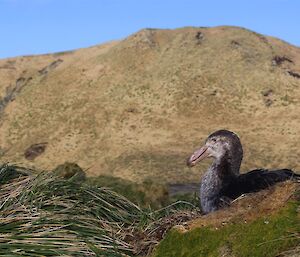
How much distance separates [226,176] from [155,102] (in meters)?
72.3

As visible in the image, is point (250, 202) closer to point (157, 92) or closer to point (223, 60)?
point (157, 92)

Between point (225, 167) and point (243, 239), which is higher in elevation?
point (225, 167)

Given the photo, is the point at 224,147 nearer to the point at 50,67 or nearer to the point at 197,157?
the point at 197,157

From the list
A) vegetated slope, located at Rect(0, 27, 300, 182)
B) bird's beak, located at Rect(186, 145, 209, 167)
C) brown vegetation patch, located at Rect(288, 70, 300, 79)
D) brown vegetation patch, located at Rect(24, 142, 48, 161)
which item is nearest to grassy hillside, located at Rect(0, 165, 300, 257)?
bird's beak, located at Rect(186, 145, 209, 167)

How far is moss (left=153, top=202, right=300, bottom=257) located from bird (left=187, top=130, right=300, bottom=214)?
110 centimetres

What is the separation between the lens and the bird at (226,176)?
679cm

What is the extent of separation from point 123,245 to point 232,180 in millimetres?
1786

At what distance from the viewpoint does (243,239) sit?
17.1 feet

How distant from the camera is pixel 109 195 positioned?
7328mm

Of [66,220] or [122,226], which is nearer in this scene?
[66,220]

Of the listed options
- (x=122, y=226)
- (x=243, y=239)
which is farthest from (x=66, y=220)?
(x=243, y=239)

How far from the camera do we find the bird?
679 centimetres

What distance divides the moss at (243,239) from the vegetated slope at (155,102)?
5189 cm

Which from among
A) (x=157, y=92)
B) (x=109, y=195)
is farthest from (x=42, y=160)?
(x=109, y=195)
